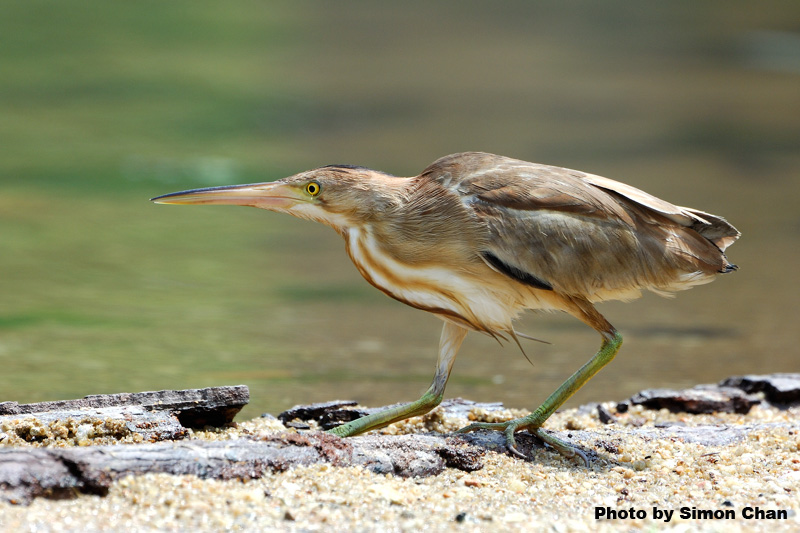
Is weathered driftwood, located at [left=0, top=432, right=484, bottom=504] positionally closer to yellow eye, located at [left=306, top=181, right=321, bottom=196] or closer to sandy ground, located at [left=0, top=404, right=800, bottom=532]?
sandy ground, located at [left=0, top=404, right=800, bottom=532]

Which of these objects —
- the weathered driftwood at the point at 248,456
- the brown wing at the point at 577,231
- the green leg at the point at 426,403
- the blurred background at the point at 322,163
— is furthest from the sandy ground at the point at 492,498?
the blurred background at the point at 322,163

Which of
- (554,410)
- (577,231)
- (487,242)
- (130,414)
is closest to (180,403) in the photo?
(130,414)

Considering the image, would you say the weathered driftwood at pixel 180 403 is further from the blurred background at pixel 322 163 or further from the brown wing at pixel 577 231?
the blurred background at pixel 322 163

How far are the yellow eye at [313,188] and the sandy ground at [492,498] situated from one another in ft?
3.39

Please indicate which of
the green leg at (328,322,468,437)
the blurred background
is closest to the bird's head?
the green leg at (328,322,468,437)

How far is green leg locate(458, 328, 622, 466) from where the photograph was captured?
14.1 ft

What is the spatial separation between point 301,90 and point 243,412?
40.1 ft

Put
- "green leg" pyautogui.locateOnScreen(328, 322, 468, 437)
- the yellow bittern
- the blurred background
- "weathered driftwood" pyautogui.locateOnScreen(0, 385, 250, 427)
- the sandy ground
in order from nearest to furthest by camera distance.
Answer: the sandy ground → "weathered driftwood" pyautogui.locateOnScreen(0, 385, 250, 427) → the yellow bittern → "green leg" pyautogui.locateOnScreen(328, 322, 468, 437) → the blurred background

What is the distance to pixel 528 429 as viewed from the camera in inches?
174

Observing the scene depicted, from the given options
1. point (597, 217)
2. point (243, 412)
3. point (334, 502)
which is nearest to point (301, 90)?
point (243, 412)

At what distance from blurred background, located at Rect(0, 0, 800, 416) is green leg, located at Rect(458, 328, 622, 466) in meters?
1.60

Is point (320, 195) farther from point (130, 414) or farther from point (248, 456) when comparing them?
point (248, 456)

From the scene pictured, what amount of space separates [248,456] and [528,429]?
1.35 meters

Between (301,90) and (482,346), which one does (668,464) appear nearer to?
(482,346)
